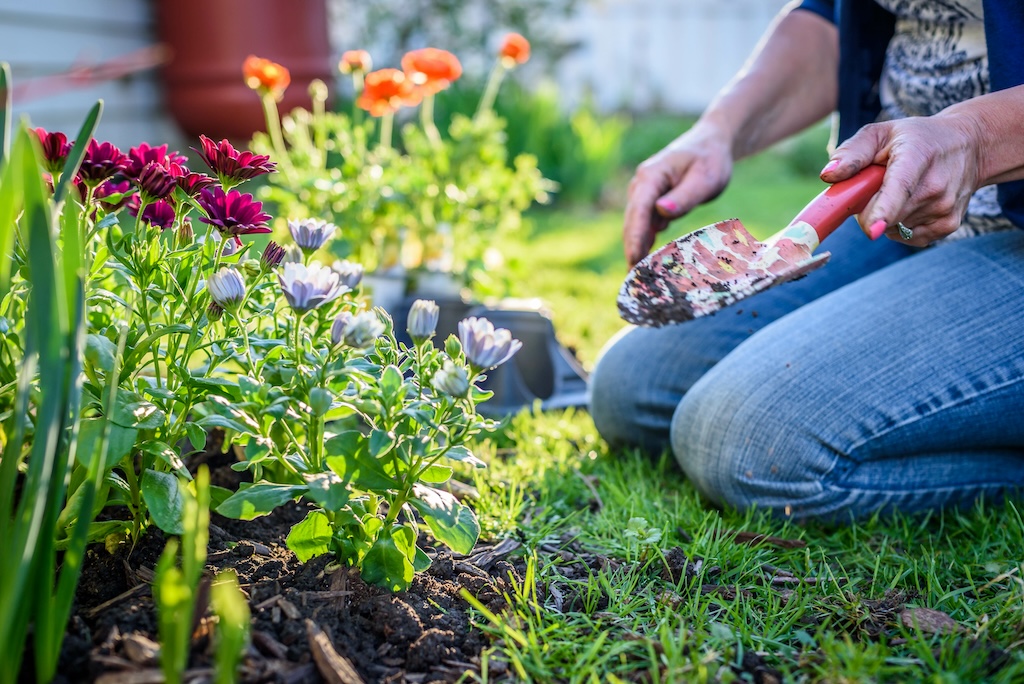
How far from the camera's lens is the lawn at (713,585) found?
37.8 inches

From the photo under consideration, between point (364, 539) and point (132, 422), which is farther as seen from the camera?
point (364, 539)

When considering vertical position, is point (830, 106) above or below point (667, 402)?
above

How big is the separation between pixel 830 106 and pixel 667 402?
760 millimetres

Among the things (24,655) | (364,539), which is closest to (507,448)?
(364,539)

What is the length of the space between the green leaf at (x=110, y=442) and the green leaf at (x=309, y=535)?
0.20m

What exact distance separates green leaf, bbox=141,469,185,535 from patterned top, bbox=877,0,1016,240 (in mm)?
1333

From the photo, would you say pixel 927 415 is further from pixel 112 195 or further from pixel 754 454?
pixel 112 195

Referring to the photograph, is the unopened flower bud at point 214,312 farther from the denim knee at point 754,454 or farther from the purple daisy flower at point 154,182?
the denim knee at point 754,454

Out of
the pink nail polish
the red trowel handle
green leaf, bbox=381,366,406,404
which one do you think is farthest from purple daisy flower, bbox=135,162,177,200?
the pink nail polish

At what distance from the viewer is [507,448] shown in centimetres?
174

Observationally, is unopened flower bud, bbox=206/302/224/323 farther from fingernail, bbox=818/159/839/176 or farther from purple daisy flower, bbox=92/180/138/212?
fingernail, bbox=818/159/839/176

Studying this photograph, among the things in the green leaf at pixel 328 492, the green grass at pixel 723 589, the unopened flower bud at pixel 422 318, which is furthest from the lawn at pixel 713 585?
the unopened flower bud at pixel 422 318

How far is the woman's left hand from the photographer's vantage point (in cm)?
114

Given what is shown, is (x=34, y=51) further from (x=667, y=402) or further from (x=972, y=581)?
(x=972, y=581)
